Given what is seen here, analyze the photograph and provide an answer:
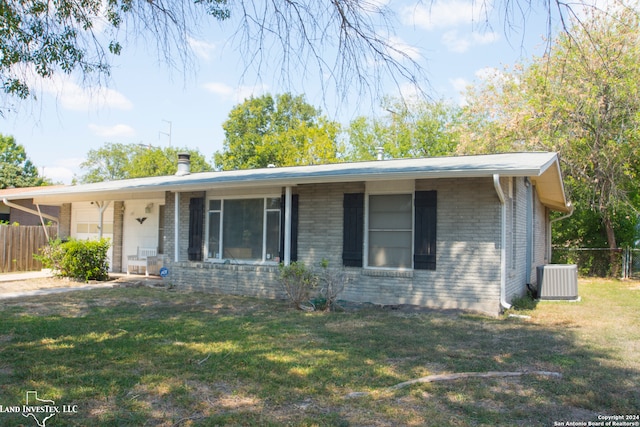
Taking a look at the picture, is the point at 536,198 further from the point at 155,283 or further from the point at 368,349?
the point at 155,283

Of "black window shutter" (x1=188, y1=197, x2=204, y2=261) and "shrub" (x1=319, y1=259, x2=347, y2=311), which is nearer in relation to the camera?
"shrub" (x1=319, y1=259, x2=347, y2=311)

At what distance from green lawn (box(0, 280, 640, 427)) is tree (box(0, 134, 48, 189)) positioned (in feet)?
93.0

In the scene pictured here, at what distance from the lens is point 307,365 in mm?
5203

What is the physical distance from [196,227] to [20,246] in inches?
314

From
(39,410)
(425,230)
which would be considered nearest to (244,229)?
(425,230)

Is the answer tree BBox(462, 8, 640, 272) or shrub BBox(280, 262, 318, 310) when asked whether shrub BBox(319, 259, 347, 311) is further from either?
tree BBox(462, 8, 640, 272)

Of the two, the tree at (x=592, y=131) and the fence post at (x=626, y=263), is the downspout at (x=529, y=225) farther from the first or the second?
the fence post at (x=626, y=263)

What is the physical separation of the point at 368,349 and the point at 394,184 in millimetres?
→ 4418

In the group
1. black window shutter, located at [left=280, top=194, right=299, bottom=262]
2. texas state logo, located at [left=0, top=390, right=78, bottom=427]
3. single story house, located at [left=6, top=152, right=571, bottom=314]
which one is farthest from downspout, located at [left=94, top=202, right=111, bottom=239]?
texas state logo, located at [left=0, top=390, right=78, bottom=427]

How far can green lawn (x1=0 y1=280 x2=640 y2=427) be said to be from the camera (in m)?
3.89

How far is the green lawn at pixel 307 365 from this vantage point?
389 cm

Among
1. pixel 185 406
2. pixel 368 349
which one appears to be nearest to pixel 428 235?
pixel 368 349

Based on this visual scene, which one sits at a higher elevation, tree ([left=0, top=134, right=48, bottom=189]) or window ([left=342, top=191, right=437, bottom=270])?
tree ([left=0, top=134, right=48, bottom=189])

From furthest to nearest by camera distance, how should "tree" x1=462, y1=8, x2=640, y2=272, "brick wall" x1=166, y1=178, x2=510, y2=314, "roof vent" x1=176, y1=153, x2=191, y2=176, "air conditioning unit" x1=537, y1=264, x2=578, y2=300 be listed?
"tree" x1=462, y1=8, x2=640, y2=272, "roof vent" x1=176, y1=153, x2=191, y2=176, "air conditioning unit" x1=537, y1=264, x2=578, y2=300, "brick wall" x1=166, y1=178, x2=510, y2=314
